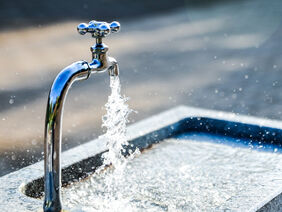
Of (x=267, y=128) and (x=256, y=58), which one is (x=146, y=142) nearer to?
(x=267, y=128)

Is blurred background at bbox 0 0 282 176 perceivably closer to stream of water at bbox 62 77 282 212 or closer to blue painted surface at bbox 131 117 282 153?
blue painted surface at bbox 131 117 282 153

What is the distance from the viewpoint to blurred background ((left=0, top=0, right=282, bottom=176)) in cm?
621

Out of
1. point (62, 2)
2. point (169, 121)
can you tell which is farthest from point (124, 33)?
point (169, 121)

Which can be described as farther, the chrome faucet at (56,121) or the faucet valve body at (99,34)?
the faucet valve body at (99,34)

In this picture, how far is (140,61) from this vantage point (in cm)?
926

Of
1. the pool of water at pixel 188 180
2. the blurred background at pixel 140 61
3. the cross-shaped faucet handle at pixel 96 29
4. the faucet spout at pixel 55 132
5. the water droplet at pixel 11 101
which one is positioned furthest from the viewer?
the water droplet at pixel 11 101

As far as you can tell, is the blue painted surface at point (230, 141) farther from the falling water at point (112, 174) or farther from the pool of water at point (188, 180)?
the falling water at point (112, 174)

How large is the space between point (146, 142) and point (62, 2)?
12.2 metres

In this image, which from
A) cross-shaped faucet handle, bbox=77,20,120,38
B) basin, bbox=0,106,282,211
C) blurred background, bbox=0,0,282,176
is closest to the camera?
cross-shaped faucet handle, bbox=77,20,120,38

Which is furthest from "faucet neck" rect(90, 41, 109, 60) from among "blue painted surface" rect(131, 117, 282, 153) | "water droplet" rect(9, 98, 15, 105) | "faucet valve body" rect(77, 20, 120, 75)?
"water droplet" rect(9, 98, 15, 105)

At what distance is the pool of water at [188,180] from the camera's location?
273 cm

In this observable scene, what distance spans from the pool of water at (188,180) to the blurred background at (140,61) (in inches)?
67.3

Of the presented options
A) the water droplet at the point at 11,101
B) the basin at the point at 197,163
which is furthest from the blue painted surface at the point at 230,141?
the water droplet at the point at 11,101

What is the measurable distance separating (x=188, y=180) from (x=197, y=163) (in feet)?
0.92
